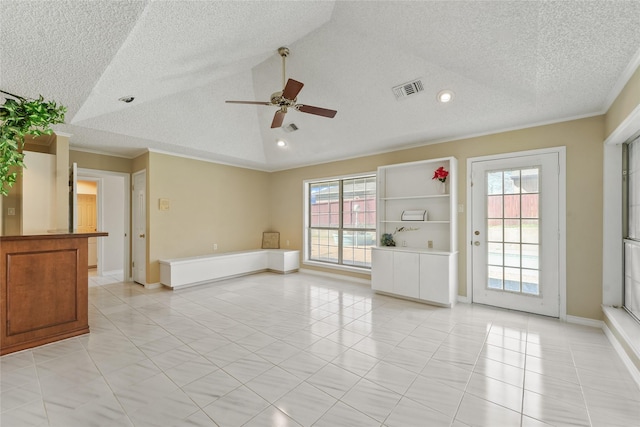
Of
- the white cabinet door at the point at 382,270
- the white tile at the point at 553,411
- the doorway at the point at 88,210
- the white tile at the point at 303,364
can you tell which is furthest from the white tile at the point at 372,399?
the doorway at the point at 88,210

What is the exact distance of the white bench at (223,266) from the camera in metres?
4.96

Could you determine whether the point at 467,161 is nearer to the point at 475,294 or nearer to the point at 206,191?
the point at 475,294

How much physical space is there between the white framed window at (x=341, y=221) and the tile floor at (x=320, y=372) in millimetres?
Result: 1989

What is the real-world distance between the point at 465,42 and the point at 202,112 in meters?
3.66

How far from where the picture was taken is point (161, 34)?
2529 mm

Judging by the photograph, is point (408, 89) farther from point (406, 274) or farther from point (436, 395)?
point (436, 395)

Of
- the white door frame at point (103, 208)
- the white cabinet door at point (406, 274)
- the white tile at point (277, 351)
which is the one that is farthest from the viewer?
the white door frame at point (103, 208)

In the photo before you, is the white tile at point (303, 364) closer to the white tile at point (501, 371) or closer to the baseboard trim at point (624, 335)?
the white tile at point (501, 371)

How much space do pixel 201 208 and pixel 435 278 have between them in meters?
4.56

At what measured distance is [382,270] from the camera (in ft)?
15.3

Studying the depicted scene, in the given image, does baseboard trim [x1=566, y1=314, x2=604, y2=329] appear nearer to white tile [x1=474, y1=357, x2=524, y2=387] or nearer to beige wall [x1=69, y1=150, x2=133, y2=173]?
white tile [x1=474, y1=357, x2=524, y2=387]

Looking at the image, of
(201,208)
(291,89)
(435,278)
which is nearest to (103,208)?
(201,208)

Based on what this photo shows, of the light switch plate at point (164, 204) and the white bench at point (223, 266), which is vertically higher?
the light switch plate at point (164, 204)

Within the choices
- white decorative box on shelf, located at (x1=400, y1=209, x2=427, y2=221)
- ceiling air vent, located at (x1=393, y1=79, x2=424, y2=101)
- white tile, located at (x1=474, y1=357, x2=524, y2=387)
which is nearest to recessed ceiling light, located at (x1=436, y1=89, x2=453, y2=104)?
ceiling air vent, located at (x1=393, y1=79, x2=424, y2=101)
